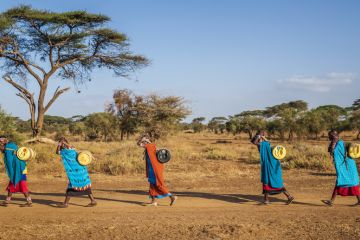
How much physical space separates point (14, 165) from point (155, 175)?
332cm

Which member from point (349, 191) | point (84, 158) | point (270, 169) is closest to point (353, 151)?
point (349, 191)

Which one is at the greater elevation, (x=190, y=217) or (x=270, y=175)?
(x=270, y=175)

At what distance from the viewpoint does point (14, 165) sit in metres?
10.3

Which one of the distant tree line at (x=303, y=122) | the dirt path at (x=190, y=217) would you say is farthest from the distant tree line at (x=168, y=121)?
the dirt path at (x=190, y=217)

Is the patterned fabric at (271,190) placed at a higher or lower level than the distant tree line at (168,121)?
lower

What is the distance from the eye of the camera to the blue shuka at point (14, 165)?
10.3 m

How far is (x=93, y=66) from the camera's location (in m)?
26.4

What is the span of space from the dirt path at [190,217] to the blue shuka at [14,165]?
0.66 meters

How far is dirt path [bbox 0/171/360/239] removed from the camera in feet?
24.4

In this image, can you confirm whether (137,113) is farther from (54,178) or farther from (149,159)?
(149,159)

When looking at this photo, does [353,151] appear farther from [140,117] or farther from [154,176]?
[140,117]

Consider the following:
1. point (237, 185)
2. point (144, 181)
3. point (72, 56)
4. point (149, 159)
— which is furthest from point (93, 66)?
point (149, 159)

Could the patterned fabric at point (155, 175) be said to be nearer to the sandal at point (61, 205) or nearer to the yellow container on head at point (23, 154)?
the sandal at point (61, 205)

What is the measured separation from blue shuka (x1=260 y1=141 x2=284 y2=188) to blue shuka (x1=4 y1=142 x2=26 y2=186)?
5.54m
